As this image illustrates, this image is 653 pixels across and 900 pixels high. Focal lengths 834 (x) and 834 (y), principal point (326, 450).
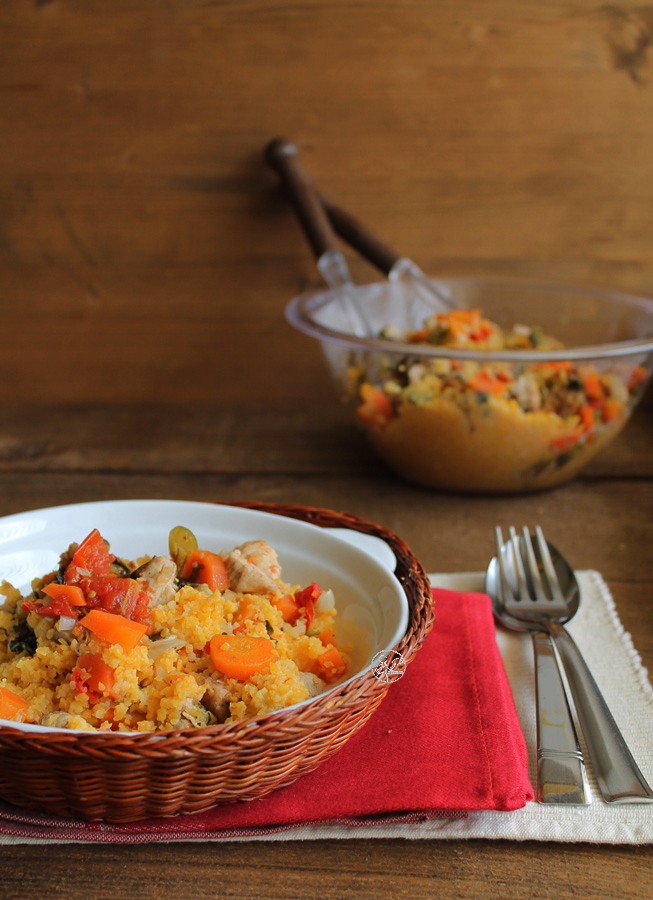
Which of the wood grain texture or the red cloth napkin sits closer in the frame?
the red cloth napkin

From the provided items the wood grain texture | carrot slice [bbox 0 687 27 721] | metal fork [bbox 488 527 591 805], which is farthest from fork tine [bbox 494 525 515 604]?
the wood grain texture

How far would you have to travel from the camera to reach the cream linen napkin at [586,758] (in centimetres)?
77

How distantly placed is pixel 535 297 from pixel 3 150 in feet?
4.49

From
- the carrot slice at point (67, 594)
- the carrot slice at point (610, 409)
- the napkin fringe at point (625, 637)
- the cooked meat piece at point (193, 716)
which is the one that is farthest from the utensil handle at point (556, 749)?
the carrot slice at point (610, 409)

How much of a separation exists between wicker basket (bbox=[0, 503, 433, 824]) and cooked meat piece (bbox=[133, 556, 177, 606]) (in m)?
0.20

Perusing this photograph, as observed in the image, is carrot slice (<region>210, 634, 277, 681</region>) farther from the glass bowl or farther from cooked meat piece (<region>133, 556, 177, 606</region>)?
the glass bowl

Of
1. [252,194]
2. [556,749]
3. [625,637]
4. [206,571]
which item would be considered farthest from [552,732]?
[252,194]

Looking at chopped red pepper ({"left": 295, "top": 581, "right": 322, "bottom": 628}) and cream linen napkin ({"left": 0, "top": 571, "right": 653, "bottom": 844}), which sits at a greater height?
chopped red pepper ({"left": 295, "top": 581, "right": 322, "bottom": 628})

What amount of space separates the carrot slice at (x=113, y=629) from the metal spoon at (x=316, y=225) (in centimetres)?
105

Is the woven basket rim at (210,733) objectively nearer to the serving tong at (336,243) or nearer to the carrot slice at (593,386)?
the carrot slice at (593,386)

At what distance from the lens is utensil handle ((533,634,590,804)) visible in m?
0.80

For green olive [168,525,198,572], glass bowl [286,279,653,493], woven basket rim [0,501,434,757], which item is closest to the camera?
woven basket rim [0,501,434,757]

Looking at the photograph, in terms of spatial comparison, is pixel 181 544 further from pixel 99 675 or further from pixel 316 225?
pixel 316 225
